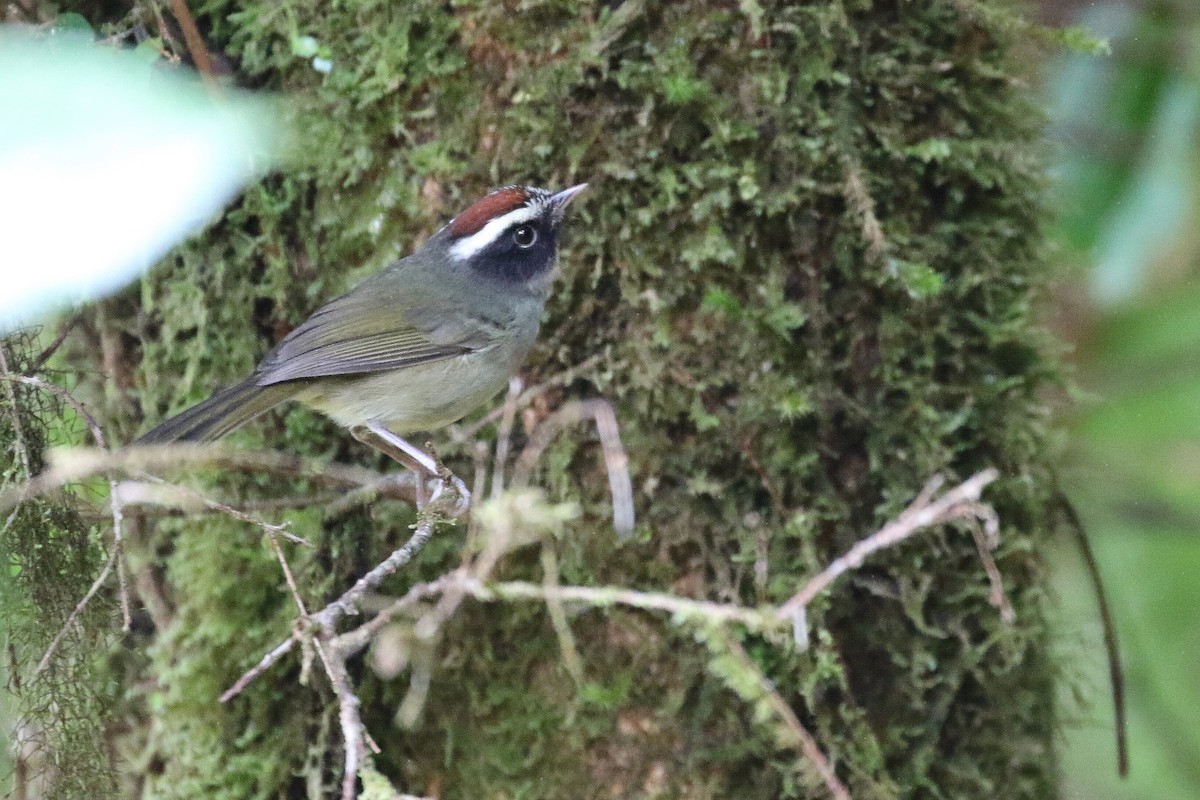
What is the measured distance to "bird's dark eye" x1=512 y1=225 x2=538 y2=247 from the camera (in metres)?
3.01

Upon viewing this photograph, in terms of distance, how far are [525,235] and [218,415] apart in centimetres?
93

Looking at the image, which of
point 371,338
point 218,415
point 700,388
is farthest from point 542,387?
point 218,415

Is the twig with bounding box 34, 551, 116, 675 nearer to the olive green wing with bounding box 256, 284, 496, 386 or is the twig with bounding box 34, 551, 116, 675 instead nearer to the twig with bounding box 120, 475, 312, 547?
the twig with bounding box 120, 475, 312, 547

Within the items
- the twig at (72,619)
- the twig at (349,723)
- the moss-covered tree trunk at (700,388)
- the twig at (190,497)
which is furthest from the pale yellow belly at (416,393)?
the twig at (349,723)

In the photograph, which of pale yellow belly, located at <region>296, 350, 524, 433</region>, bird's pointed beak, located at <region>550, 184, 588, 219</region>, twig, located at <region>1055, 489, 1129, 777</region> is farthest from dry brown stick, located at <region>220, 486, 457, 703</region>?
twig, located at <region>1055, 489, 1129, 777</region>

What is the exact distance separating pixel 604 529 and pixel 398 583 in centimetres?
59

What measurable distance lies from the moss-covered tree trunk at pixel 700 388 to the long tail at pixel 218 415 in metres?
0.25

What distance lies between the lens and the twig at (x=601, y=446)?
2773mm

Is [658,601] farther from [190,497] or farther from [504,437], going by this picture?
[504,437]

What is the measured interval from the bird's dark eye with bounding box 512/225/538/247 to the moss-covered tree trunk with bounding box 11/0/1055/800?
0.11 meters

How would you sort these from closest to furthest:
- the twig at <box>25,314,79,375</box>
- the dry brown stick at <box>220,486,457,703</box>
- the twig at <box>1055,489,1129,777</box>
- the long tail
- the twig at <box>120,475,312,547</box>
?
the dry brown stick at <box>220,486,457,703</box>, the twig at <box>120,475,312,547</box>, the twig at <box>25,314,79,375</box>, the long tail, the twig at <box>1055,489,1129,777</box>

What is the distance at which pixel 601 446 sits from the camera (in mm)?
2879

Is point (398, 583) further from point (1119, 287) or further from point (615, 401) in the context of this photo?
point (1119, 287)

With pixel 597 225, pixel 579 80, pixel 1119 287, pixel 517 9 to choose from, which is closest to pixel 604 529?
pixel 597 225
